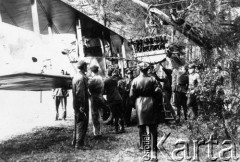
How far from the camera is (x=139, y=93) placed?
5898 mm

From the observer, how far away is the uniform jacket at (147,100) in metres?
5.76

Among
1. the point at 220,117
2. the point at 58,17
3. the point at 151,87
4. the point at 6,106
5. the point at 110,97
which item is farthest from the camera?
the point at 6,106

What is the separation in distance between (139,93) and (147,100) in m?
0.22

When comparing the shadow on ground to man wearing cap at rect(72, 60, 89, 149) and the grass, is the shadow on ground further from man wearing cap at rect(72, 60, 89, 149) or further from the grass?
man wearing cap at rect(72, 60, 89, 149)

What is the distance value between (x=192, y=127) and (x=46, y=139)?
164 inches

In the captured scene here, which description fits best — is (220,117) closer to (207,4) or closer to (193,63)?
(193,63)

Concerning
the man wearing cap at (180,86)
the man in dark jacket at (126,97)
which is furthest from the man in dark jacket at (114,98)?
the man wearing cap at (180,86)

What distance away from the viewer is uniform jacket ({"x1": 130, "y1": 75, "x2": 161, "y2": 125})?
18.9 feet

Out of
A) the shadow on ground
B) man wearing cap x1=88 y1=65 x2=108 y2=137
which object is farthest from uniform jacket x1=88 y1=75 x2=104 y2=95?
the shadow on ground

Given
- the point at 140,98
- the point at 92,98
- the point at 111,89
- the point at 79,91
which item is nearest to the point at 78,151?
the point at 79,91

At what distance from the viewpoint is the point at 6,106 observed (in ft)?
55.1

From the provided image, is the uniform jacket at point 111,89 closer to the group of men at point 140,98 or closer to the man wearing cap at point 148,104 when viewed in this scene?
the group of men at point 140,98

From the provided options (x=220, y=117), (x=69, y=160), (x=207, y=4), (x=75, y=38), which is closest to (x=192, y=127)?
(x=220, y=117)

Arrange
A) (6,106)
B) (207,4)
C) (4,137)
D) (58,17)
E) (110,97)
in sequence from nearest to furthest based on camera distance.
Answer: (207,4), (110,97), (4,137), (58,17), (6,106)
